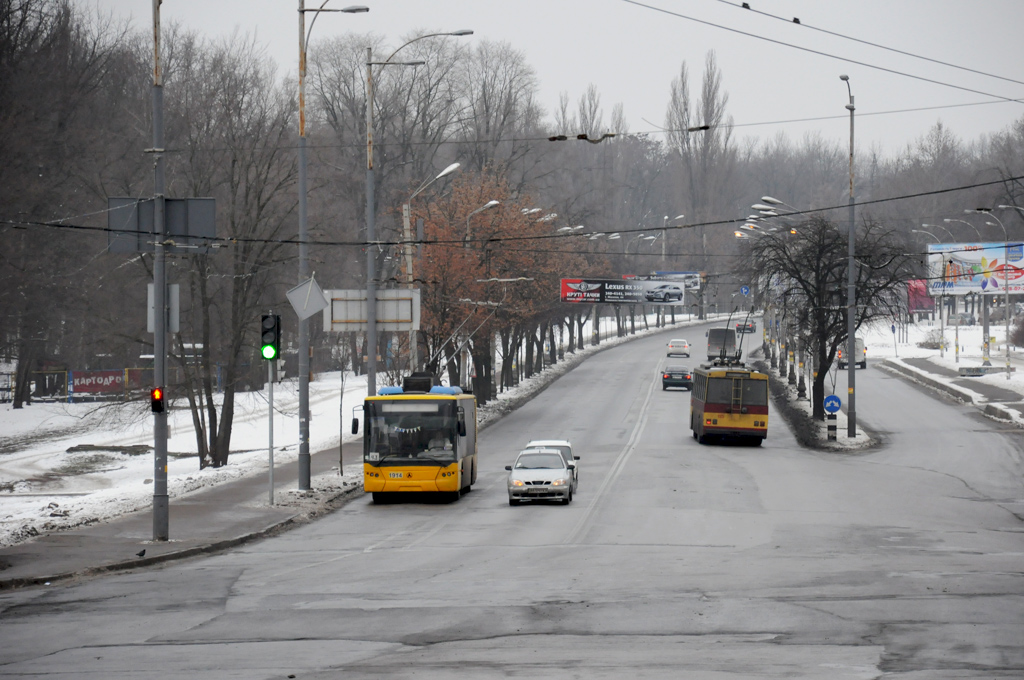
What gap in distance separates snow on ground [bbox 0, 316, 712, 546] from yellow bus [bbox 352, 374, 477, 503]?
2876 millimetres

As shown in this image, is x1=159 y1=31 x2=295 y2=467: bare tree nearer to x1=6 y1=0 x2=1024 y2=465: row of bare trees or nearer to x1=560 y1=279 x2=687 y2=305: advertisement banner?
x1=6 y1=0 x2=1024 y2=465: row of bare trees

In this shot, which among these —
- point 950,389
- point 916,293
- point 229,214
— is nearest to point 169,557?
point 229,214

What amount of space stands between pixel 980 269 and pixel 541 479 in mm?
50991

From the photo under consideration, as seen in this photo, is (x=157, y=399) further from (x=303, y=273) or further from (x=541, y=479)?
(x=541, y=479)

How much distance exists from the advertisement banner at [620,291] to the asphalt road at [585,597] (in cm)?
4703

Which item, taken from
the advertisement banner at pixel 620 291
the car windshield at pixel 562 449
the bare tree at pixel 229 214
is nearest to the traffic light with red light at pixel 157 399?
the car windshield at pixel 562 449

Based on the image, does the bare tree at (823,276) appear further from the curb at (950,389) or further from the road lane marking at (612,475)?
the road lane marking at (612,475)

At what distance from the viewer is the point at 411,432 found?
2611cm

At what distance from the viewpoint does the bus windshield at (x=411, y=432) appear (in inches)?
1029

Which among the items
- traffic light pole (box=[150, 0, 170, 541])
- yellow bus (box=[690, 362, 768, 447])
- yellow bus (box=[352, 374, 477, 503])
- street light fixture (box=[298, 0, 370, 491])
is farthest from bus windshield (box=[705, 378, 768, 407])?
Result: traffic light pole (box=[150, 0, 170, 541])

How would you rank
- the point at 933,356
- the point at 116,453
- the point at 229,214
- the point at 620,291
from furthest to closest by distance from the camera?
the point at 933,356 < the point at 620,291 < the point at 116,453 < the point at 229,214

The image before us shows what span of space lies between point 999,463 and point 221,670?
3232 cm

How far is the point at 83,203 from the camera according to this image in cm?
4822

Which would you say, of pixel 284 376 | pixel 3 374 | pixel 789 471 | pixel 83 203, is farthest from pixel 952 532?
pixel 284 376
